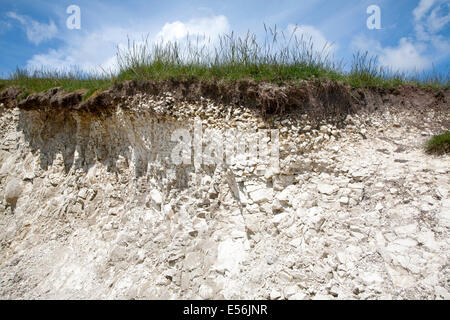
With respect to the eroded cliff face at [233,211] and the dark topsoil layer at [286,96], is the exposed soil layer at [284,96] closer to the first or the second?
the dark topsoil layer at [286,96]

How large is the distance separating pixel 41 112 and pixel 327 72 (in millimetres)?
8553

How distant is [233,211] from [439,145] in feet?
13.2

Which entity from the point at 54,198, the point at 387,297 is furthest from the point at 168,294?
the point at 54,198

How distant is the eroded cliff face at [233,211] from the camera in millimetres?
3369

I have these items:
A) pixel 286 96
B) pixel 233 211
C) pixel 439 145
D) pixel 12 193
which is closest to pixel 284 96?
pixel 286 96

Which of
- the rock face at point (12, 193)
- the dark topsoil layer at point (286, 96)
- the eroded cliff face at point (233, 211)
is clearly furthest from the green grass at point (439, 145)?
the rock face at point (12, 193)

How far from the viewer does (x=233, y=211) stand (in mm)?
4582

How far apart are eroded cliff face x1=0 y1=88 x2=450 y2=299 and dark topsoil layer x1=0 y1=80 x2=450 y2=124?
6.5 inches

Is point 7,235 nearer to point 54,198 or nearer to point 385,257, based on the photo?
point 54,198

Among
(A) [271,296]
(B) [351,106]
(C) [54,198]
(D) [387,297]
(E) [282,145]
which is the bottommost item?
(A) [271,296]

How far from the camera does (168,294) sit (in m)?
4.16

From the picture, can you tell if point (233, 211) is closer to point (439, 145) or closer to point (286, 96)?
point (286, 96)

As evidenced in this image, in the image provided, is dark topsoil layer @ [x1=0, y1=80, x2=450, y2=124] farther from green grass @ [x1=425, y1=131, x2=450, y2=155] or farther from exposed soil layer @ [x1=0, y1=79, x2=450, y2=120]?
green grass @ [x1=425, y1=131, x2=450, y2=155]

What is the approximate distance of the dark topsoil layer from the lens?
5.07 metres
